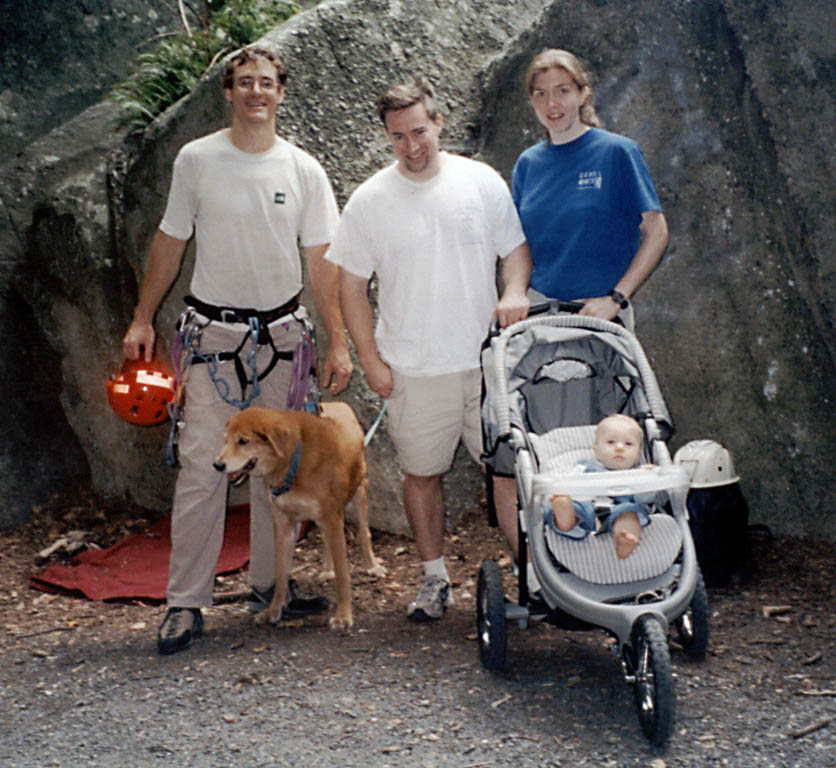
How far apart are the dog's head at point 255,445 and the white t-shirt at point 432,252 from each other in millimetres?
641

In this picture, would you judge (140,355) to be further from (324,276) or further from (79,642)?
(79,642)

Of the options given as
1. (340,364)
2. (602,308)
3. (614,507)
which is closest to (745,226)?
(602,308)

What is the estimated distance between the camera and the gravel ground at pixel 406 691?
3.26 m

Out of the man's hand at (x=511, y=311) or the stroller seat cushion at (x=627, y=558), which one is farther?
the man's hand at (x=511, y=311)

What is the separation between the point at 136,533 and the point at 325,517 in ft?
8.22

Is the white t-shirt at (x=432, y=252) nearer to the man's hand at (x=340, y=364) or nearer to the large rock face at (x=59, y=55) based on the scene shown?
the man's hand at (x=340, y=364)

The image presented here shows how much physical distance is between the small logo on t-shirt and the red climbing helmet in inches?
90.1

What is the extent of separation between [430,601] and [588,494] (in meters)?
1.49

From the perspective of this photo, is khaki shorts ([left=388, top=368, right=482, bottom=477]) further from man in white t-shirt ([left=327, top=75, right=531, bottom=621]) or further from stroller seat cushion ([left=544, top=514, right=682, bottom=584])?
stroller seat cushion ([left=544, top=514, right=682, bottom=584])

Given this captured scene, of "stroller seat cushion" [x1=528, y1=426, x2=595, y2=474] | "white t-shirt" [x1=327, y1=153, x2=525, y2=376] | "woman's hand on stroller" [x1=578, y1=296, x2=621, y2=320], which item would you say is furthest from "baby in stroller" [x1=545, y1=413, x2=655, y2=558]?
"white t-shirt" [x1=327, y1=153, x2=525, y2=376]

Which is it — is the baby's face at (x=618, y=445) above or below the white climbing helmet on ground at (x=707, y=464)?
above

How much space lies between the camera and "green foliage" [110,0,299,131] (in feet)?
22.8

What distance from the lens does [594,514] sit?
3402 mm

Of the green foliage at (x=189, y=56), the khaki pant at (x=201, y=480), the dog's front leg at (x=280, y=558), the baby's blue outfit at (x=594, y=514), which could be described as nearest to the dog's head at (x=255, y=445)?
the khaki pant at (x=201, y=480)
